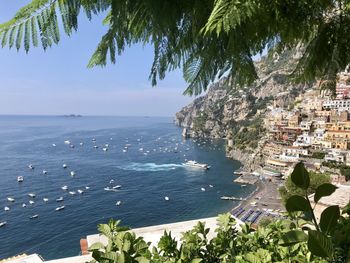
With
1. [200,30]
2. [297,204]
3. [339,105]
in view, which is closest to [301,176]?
[297,204]

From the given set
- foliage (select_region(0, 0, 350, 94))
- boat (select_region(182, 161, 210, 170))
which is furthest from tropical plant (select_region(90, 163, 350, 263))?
boat (select_region(182, 161, 210, 170))

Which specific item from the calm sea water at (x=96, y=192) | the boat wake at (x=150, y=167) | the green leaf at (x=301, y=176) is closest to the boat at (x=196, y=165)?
the calm sea water at (x=96, y=192)

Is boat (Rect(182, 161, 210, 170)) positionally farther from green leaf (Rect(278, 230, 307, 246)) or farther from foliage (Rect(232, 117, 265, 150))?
green leaf (Rect(278, 230, 307, 246))

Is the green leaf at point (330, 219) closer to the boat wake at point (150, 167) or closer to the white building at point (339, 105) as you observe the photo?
the boat wake at point (150, 167)

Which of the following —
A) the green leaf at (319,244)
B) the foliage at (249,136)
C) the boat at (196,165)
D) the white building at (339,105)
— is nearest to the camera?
the green leaf at (319,244)

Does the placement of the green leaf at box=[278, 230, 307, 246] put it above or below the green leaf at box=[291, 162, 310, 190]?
below

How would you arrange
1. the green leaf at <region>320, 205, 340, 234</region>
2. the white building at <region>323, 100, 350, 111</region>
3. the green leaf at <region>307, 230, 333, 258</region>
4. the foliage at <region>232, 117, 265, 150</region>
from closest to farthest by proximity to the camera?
the green leaf at <region>307, 230, 333, 258</region> < the green leaf at <region>320, 205, 340, 234</region> < the white building at <region>323, 100, 350, 111</region> < the foliage at <region>232, 117, 265, 150</region>

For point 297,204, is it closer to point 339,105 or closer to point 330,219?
point 330,219
